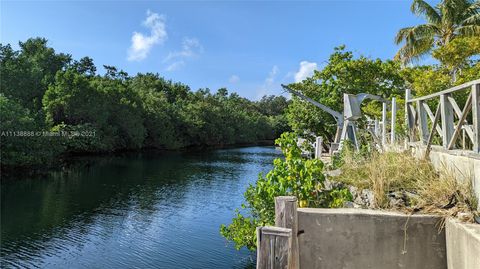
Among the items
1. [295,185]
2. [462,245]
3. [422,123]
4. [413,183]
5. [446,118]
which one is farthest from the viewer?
[422,123]

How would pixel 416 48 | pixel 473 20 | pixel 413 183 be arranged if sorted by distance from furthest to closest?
1. pixel 416 48
2. pixel 473 20
3. pixel 413 183

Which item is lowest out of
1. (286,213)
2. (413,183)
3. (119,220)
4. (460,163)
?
(119,220)

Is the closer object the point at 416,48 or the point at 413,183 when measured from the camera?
the point at 413,183

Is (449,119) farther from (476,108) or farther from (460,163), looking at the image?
(476,108)

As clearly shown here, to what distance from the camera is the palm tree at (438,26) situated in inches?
714

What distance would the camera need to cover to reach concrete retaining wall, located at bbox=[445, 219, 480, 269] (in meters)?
3.20

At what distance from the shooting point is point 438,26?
1873 centimetres

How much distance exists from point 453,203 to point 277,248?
6.80ft

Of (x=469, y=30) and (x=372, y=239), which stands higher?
(x=469, y=30)

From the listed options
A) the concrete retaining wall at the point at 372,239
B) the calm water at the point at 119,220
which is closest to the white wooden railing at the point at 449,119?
the concrete retaining wall at the point at 372,239

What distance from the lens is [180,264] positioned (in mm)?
10273

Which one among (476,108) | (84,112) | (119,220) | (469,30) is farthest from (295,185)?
(84,112)

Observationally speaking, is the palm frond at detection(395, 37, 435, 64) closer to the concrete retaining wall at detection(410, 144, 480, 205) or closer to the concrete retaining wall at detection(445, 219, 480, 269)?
the concrete retaining wall at detection(410, 144, 480, 205)

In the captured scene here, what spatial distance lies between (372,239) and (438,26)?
17.8 m
